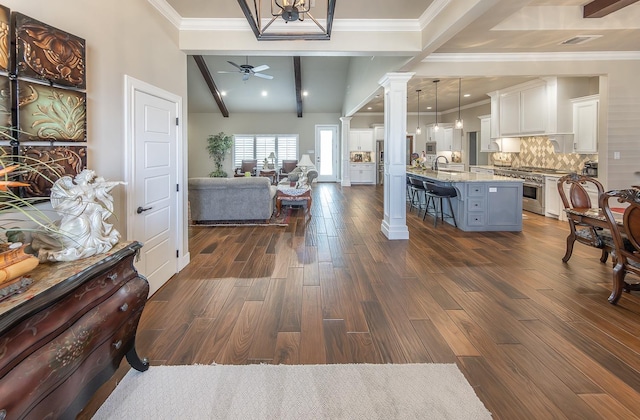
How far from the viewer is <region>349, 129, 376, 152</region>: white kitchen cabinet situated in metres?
14.1

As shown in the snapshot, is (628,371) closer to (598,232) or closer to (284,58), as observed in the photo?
(598,232)

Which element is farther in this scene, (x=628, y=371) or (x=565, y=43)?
(x=565, y=43)

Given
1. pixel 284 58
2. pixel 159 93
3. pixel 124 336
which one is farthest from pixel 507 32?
pixel 284 58

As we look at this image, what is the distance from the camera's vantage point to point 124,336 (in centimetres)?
190

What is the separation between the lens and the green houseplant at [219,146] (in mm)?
14031

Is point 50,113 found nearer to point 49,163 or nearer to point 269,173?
point 49,163

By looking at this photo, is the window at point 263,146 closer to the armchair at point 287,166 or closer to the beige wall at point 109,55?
the armchair at point 287,166

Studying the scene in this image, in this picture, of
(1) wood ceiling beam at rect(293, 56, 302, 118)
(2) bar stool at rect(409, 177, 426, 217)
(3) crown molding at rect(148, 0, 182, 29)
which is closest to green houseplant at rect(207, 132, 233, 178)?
(1) wood ceiling beam at rect(293, 56, 302, 118)

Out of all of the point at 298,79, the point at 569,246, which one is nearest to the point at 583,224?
the point at 569,246

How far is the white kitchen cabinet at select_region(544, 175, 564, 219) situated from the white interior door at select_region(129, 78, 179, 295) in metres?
6.78

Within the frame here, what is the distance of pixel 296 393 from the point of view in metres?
1.96

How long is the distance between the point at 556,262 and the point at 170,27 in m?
5.11

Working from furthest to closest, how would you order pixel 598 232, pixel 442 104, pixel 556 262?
pixel 442 104, pixel 556 262, pixel 598 232

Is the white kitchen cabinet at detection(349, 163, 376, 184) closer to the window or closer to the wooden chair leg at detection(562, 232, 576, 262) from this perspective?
the window
